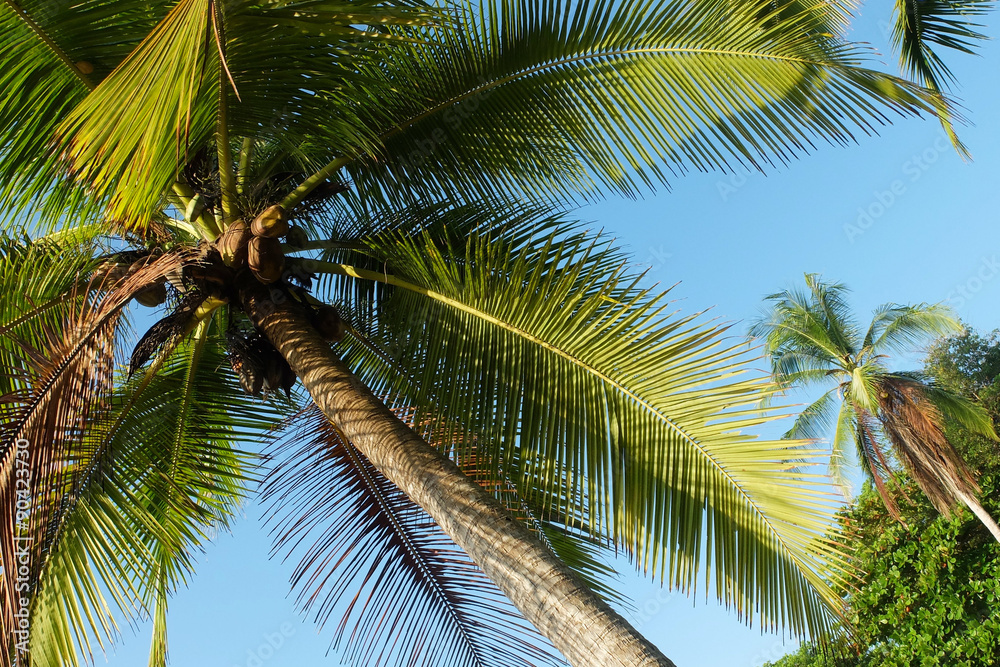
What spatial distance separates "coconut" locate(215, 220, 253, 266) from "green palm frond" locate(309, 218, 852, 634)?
0.75m

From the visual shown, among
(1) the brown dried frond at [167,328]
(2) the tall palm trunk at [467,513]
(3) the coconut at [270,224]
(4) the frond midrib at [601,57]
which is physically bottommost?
(2) the tall palm trunk at [467,513]

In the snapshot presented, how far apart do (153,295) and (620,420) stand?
2.54 m

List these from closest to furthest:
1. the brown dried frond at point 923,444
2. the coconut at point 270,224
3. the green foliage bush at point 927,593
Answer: the coconut at point 270,224, the green foliage bush at point 927,593, the brown dried frond at point 923,444

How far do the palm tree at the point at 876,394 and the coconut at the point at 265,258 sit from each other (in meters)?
11.1

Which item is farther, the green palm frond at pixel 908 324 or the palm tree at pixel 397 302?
the green palm frond at pixel 908 324

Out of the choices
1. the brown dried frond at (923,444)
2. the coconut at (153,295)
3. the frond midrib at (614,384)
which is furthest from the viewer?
the brown dried frond at (923,444)

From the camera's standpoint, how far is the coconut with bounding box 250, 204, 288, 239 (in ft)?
12.4

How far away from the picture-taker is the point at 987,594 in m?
12.2

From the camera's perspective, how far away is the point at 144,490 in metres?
4.75

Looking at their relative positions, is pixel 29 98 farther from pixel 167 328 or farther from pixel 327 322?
pixel 327 322

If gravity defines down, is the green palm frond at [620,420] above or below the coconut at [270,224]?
below

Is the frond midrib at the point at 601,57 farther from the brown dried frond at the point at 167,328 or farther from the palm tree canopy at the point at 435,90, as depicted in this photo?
the brown dried frond at the point at 167,328

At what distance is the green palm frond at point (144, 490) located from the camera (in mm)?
4035

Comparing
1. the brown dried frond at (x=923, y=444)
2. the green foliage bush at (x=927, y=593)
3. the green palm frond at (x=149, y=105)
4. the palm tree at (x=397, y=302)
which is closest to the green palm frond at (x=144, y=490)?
the palm tree at (x=397, y=302)
